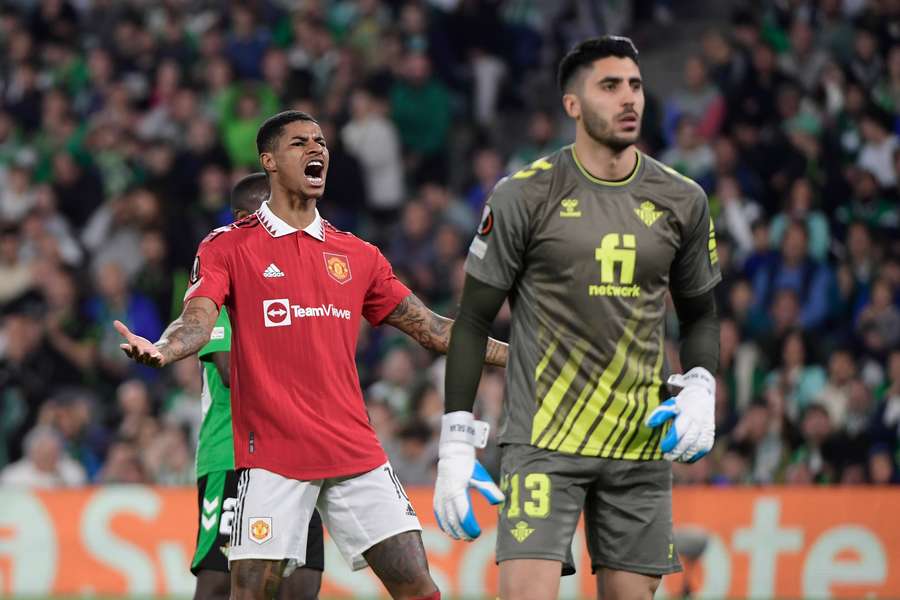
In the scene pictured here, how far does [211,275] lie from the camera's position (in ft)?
22.8

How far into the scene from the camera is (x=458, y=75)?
17.7 metres

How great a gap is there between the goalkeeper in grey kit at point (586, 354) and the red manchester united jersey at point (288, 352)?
38.0 inches

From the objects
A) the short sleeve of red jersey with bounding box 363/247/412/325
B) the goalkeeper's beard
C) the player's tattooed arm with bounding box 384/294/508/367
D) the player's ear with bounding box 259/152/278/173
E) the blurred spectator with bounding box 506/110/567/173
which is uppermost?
the blurred spectator with bounding box 506/110/567/173

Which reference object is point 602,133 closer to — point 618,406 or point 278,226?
point 618,406

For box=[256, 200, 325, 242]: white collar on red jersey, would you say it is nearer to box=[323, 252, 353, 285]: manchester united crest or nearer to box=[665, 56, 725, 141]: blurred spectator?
box=[323, 252, 353, 285]: manchester united crest

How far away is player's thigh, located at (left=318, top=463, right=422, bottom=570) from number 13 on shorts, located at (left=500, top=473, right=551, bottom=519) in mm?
916

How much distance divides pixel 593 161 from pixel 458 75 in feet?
37.9

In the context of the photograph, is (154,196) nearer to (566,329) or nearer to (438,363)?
(438,363)

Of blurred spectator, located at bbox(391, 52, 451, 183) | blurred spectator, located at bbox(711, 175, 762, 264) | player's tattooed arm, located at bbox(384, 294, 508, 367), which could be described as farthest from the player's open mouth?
blurred spectator, located at bbox(391, 52, 451, 183)

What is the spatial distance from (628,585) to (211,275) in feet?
7.22

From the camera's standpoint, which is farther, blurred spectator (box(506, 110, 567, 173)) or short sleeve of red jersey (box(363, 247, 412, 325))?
blurred spectator (box(506, 110, 567, 173))

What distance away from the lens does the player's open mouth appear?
7.20 meters

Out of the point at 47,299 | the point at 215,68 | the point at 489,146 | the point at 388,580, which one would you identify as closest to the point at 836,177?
the point at 489,146

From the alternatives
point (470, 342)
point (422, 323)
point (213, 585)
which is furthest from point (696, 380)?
point (213, 585)
